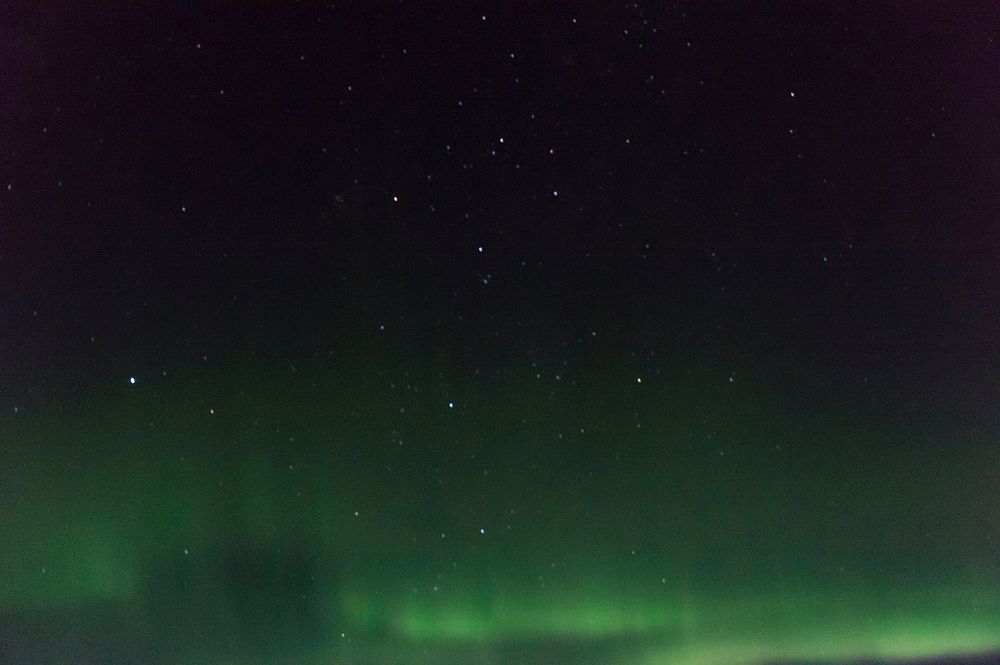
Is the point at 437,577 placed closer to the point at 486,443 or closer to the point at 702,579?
the point at 486,443

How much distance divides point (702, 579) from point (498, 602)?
0.25 m

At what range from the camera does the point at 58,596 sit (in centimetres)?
82

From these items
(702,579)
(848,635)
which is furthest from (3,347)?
(848,635)

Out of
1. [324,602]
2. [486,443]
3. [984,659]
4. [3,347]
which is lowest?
[984,659]

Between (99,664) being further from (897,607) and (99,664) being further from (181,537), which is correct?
(897,607)

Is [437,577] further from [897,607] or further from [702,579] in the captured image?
[897,607]

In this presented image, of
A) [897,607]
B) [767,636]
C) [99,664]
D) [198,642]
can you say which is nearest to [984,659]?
[897,607]

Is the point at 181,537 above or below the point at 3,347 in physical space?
below

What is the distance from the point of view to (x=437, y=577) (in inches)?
31.4

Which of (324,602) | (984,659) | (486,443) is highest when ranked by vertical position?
(486,443)

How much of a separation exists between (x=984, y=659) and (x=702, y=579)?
14.4 inches

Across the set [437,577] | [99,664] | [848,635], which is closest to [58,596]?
[99,664]

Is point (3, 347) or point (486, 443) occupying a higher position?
point (3, 347)

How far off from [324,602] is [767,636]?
0.54 metres
